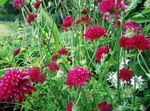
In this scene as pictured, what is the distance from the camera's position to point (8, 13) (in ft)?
62.8

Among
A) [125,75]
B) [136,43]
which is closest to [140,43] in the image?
[136,43]

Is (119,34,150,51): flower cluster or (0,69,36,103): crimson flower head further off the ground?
(119,34,150,51): flower cluster

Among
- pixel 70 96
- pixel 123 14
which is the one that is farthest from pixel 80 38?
pixel 123 14

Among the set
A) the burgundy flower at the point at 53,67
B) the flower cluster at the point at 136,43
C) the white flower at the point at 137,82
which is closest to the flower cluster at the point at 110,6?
the flower cluster at the point at 136,43

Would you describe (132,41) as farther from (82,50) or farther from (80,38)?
(80,38)

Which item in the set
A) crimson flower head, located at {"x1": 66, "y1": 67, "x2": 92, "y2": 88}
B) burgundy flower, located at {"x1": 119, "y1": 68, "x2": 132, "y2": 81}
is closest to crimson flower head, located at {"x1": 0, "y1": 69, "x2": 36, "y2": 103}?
crimson flower head, located at {"x1": 66, "y1": 67, "x2": 92, "y2": 88}

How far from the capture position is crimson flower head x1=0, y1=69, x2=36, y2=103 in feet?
4.90

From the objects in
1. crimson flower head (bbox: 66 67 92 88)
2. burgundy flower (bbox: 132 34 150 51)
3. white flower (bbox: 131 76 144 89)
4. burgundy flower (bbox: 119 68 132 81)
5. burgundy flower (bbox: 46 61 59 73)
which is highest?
burgundy flower (bbox: 132 34 150 51)

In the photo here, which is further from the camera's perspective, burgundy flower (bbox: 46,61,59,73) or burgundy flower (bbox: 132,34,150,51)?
burgundy flower (bbox: 46,61,59,73)

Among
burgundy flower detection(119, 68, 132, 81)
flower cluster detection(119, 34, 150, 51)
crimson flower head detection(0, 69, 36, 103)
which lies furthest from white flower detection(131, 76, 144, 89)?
crimson flower head detection(0, 69, 36, 103)

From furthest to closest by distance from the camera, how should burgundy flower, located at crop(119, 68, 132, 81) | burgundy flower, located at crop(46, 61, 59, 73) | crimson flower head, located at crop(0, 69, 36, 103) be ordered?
burgundy flower, located at crop(46, 61, 59, 73)
burgundy flower, located at crop(119, 68, 132, 81)
crimson flower head, located at crop(0, 69, 36, 103)

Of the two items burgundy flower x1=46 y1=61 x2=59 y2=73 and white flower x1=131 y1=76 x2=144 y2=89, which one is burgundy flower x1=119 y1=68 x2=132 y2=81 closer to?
white flower x1=131 y1=76 x2=144 y2=89

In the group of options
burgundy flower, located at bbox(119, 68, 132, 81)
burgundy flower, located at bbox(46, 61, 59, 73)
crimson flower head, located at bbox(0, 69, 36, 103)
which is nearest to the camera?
crimson flower head, located at bbox(0, 69, 36, 103)

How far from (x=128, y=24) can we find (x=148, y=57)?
0.98 ft
